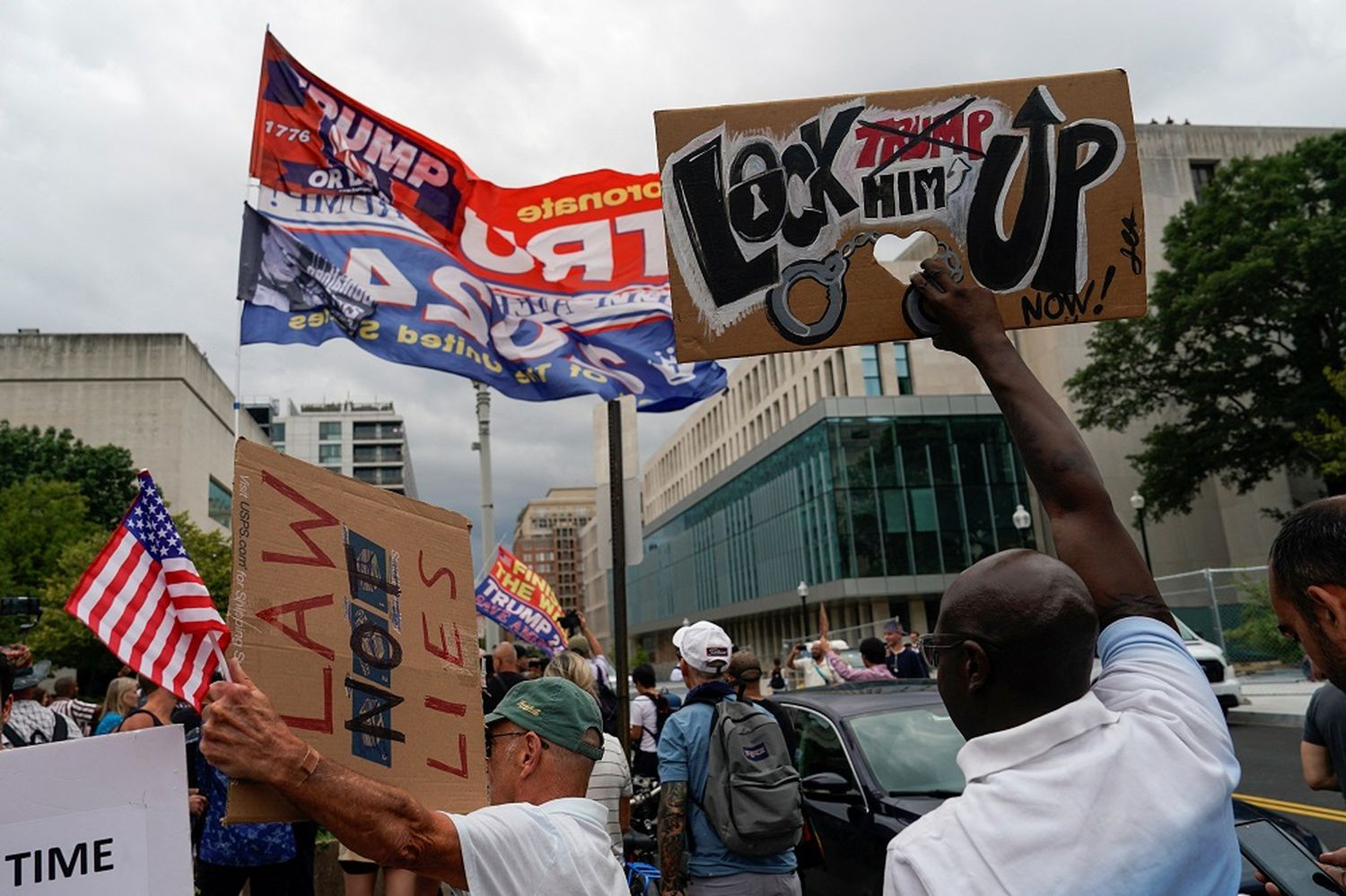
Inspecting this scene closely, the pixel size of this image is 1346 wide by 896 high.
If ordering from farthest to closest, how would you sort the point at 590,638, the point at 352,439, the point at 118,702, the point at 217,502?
the point at 352,439, the point at 217,502, the point at 590,638, the point at 118,702

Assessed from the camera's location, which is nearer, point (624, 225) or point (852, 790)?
point (852, 790)

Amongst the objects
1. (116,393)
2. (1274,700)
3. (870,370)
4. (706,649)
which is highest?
(116,393)

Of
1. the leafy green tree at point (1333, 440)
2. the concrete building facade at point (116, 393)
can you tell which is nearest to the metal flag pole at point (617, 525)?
the leafy green tree at point (1333, 440)

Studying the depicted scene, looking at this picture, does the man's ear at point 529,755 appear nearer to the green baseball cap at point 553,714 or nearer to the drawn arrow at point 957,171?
the green baseball cap at point 553,714

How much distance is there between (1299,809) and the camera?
928 centimetres

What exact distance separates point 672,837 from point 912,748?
7.29 feet

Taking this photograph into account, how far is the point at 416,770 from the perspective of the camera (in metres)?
2.23

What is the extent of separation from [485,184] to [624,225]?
1.26m

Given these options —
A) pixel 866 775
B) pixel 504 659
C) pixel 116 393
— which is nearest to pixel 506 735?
pixel 866 775

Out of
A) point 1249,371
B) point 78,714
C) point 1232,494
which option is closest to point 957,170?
point 78,714

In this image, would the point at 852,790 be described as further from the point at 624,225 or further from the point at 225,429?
the point at 225,429

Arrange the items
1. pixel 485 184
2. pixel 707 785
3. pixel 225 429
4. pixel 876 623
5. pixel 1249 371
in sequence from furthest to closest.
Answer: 1. pixel 225 429
2. pixel 876 623
3. pixel 1249 371
4. pixel 485 184
5. pixel 707 785

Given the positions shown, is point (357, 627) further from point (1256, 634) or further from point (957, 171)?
point (1256, 634)

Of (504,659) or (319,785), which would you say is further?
(504,659)
